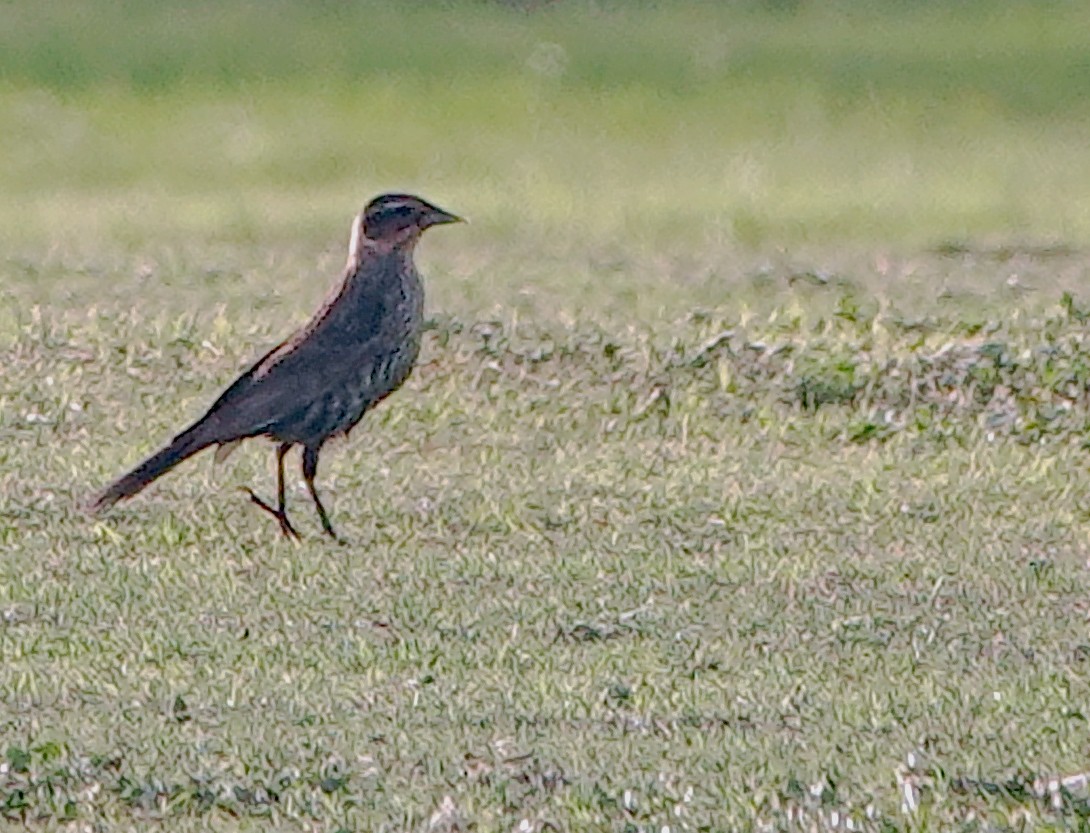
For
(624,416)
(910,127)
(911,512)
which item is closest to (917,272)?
(624,416)

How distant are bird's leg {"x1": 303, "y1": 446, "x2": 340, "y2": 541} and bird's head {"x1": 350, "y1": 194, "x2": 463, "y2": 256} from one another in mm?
631

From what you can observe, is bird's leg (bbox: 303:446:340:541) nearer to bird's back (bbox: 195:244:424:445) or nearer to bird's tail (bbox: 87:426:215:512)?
bird's back (bbox: 195:244:424:445)

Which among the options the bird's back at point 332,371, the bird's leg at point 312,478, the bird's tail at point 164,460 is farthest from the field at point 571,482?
the bird's back at point 332,371

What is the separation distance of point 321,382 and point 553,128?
1126 cm

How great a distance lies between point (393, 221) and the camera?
8.77m

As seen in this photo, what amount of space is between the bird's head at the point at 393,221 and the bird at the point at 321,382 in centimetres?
6

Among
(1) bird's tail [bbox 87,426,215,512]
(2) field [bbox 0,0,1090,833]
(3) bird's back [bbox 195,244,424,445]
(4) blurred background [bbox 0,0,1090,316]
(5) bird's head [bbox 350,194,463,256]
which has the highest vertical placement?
(5) bird's head [bbox 350,194,463,256]

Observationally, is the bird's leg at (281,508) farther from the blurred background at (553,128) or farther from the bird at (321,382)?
the blurred background at (553,128)

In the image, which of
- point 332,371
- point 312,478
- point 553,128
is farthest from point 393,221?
point 553,128

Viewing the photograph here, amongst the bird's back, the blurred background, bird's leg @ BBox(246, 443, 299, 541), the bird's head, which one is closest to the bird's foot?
bird's leg @ BBox(246, 443, 299, 541)

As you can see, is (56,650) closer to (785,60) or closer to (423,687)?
(423,687)

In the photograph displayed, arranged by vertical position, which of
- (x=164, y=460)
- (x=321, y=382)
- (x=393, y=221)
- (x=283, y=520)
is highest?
(x=393, y=221)

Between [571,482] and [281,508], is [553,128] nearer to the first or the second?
[571,482]

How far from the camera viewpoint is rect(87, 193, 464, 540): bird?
326 inches
